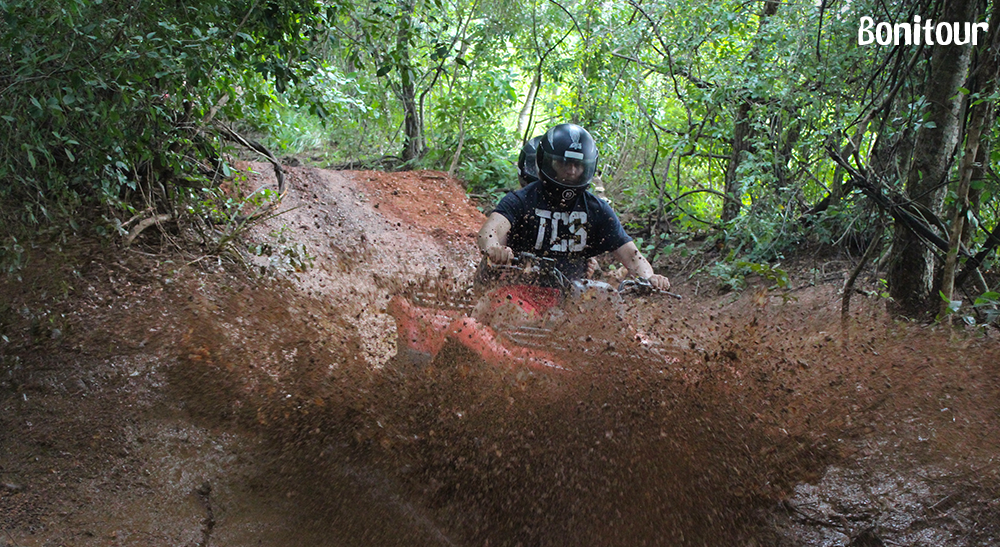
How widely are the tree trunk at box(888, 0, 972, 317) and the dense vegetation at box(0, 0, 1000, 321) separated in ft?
0.04

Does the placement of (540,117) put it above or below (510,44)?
below

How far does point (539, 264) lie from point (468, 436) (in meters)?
1.12

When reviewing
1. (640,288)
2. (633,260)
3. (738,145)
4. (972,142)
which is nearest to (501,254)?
(640,288)

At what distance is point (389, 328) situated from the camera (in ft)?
18.4

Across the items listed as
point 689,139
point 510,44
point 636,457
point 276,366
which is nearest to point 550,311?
point 636,457

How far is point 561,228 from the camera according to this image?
5.16m

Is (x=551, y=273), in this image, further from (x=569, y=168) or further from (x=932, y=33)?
(x=932, y=33)

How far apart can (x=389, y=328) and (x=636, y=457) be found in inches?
101

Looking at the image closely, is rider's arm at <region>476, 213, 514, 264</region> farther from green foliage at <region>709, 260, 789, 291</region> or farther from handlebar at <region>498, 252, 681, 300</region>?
green foliage at <region>709, 260, 789, 291</region>

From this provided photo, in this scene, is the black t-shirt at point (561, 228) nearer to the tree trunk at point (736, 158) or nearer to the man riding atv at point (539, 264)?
the man riding atv at point (539, 264)

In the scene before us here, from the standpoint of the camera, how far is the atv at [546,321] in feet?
13.2

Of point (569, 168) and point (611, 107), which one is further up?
point (611, 107)

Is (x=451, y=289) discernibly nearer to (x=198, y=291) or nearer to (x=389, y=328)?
(x=389, y=328)

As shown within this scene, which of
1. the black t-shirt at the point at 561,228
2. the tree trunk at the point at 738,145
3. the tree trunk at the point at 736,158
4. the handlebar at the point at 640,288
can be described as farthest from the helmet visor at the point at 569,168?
the tree trunk at the point at 736,158
